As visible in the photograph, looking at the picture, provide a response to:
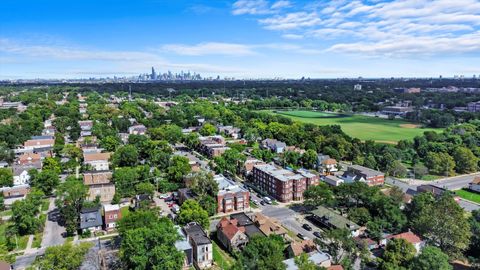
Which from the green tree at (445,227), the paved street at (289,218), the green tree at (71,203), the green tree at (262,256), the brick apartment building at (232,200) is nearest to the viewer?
the green tree at (262,256)

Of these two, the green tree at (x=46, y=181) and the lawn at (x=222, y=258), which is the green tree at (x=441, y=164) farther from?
the green tree at (x=46, y=181)

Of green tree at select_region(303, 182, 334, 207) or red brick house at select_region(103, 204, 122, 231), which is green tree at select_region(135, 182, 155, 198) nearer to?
red brick house at select_region(103, 204, 122, 231)

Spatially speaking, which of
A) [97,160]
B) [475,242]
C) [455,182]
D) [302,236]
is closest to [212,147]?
[97,160]

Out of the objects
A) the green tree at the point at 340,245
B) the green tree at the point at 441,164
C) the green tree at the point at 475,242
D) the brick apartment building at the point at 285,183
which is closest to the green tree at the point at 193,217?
the green tree at the point at 340,245

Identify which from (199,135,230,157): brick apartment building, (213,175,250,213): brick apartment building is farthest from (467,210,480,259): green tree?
(199,135,230,157): brick apartment building

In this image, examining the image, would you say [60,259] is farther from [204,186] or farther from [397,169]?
[397,169]

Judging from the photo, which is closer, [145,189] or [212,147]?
[145,189]
